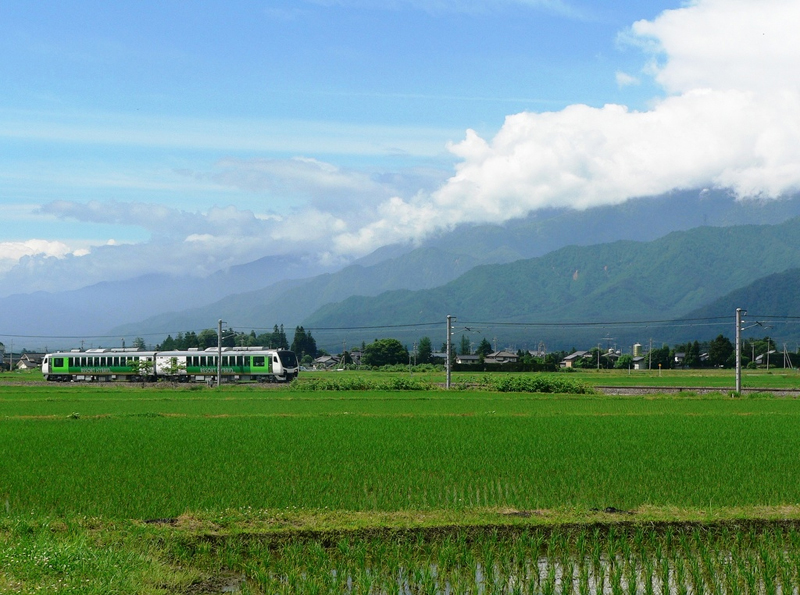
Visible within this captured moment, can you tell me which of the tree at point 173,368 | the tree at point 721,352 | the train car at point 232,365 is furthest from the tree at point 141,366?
the tree at point 721,352

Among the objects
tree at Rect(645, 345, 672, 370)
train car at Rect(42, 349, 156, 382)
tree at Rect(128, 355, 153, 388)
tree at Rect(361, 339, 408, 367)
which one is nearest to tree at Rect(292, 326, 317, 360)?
tree at Rect(361, 339, 408, 367)

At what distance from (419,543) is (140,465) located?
26.1 feet

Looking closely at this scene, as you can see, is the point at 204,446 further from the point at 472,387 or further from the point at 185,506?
the point at 472,387

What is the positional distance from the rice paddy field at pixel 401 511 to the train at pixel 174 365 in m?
46.2

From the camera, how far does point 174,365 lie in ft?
231

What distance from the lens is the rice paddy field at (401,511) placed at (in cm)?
912

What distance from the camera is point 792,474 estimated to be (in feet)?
50.0

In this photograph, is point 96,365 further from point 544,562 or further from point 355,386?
point 544,562

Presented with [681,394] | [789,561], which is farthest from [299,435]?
[681,394]

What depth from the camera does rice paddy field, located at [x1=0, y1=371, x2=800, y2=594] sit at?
912 centimetres

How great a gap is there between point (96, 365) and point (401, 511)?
68.1 metres

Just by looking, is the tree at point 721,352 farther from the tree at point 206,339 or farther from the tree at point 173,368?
the tree at point 173,368

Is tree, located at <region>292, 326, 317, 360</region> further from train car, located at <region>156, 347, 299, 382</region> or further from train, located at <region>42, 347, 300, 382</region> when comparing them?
train car, located at <region>156, 347, 299, 382</region>

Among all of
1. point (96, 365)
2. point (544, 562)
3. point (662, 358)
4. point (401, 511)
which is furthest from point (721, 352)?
point (544, 562)
